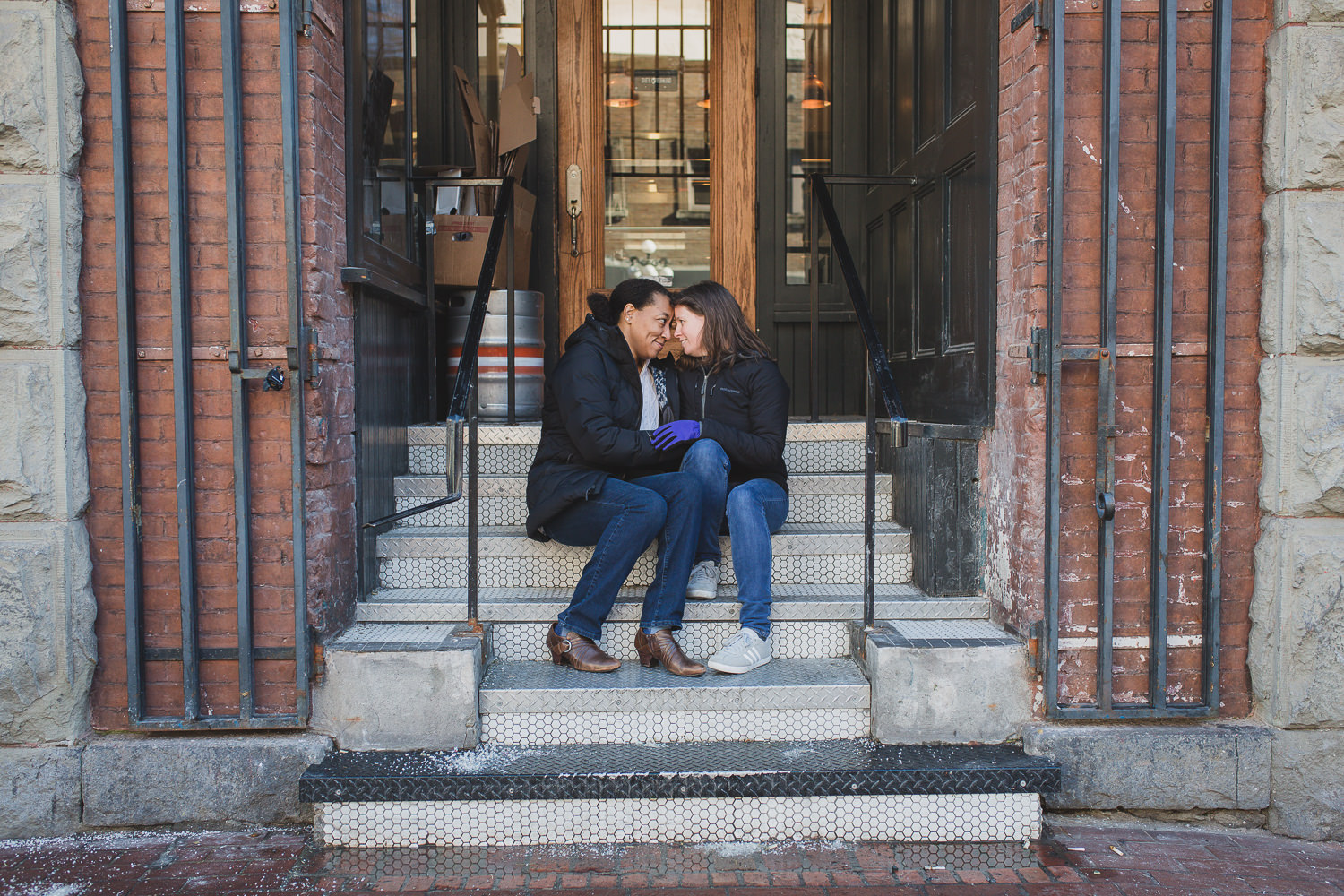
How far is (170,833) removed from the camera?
260cm

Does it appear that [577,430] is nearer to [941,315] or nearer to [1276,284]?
[941,315]

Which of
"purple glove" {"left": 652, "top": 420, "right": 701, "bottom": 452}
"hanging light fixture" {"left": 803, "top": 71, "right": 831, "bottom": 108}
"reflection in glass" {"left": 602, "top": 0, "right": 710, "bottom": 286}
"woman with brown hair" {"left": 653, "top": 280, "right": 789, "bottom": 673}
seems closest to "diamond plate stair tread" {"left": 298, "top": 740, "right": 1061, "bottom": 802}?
"woman with brown hair" {"left": 653, "top": 280, "right": 789, "bottom": 673}

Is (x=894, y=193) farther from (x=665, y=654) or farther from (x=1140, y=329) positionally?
(x=665, y=654)

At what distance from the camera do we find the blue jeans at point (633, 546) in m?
2.86

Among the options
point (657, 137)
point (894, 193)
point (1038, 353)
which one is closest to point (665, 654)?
point (1038, 353)

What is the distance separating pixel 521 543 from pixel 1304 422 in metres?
2.53

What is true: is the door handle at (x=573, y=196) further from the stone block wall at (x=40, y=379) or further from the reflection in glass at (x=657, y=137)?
the stone block wall at (x=40, y=379)

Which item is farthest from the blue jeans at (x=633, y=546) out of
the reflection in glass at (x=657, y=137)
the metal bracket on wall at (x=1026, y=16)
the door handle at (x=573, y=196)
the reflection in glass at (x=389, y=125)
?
the reflection in glass at (x=657, y=137)

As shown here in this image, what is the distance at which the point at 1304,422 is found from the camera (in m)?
2.59

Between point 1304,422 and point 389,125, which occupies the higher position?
point 389,125

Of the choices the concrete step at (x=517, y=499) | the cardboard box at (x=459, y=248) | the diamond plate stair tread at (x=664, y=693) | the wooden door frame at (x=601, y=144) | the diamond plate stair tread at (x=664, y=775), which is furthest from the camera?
the wooden door frame at (x=601, y=144)

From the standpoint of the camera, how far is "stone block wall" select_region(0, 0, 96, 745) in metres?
2.48

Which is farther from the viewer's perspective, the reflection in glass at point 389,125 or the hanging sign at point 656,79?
the hanging sign at point 656,79

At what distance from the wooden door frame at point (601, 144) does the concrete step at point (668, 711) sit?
2643 millimetres
